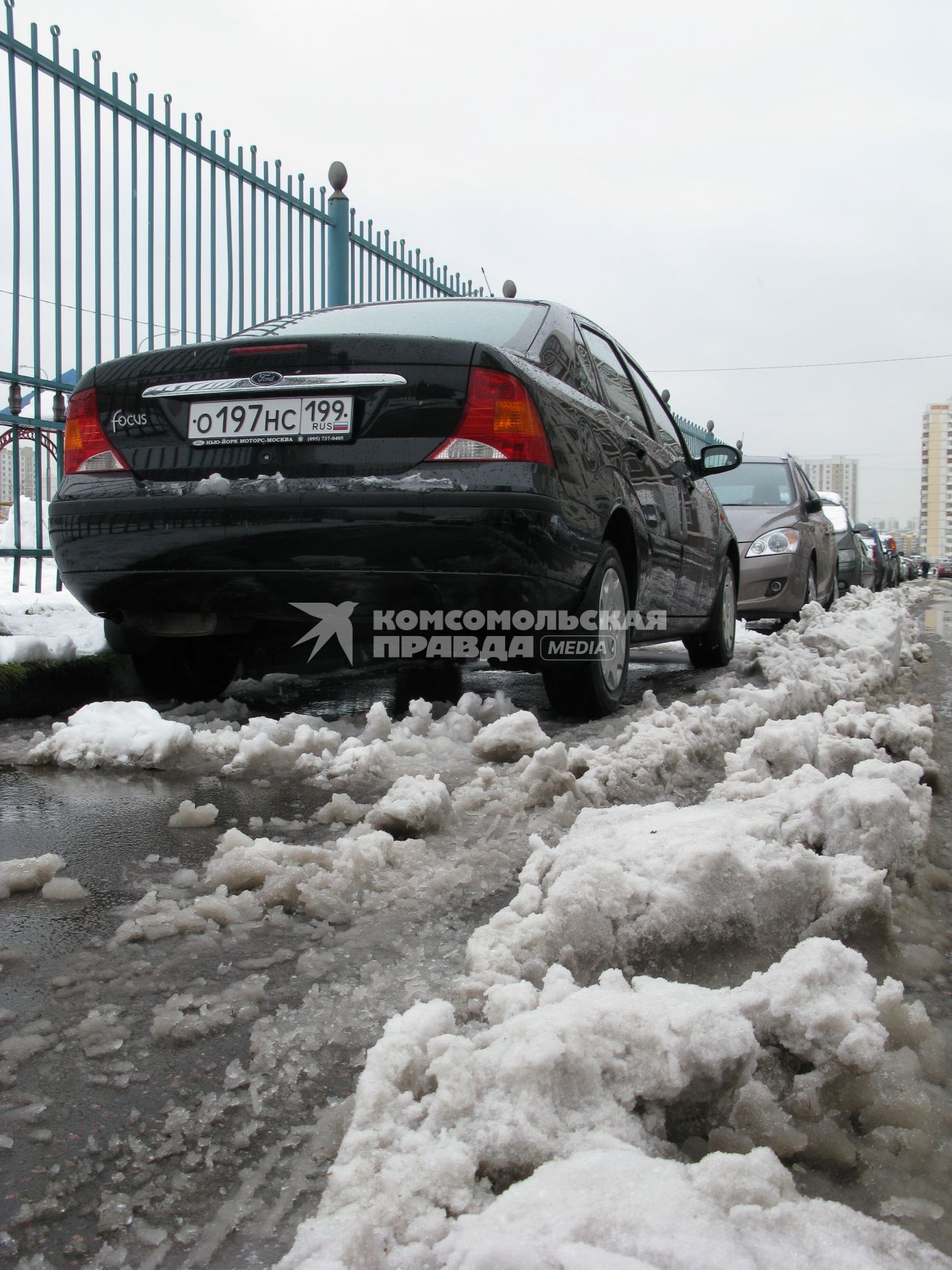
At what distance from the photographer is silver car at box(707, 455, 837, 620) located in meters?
8.77

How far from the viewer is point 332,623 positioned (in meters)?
3.74

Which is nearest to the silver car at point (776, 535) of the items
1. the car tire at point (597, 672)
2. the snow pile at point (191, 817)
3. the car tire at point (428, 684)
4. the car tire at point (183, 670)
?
the car tire at point (428, 684)

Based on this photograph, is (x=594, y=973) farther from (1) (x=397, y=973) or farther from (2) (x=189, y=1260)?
(2) (x=189, y=1260)

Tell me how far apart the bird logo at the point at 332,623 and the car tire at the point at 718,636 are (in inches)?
99.4

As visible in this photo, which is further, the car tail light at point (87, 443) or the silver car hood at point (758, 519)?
the silver car hood at point (758, 519)

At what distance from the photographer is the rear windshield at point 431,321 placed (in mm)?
3637

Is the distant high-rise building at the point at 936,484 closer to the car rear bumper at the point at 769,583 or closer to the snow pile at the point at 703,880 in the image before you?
the car rear bumper at the point at 769,583

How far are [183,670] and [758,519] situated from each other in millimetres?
6132

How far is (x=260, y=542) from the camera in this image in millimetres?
3383

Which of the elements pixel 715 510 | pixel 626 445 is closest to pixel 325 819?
pixel 626 445

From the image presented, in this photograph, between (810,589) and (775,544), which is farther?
(810,589)

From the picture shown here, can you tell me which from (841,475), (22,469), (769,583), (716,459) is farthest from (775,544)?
(841,475)

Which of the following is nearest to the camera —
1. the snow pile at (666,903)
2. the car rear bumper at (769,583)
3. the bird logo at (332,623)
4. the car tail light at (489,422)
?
the snow pile at (666,903)

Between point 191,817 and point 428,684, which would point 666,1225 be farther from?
point 428,684
